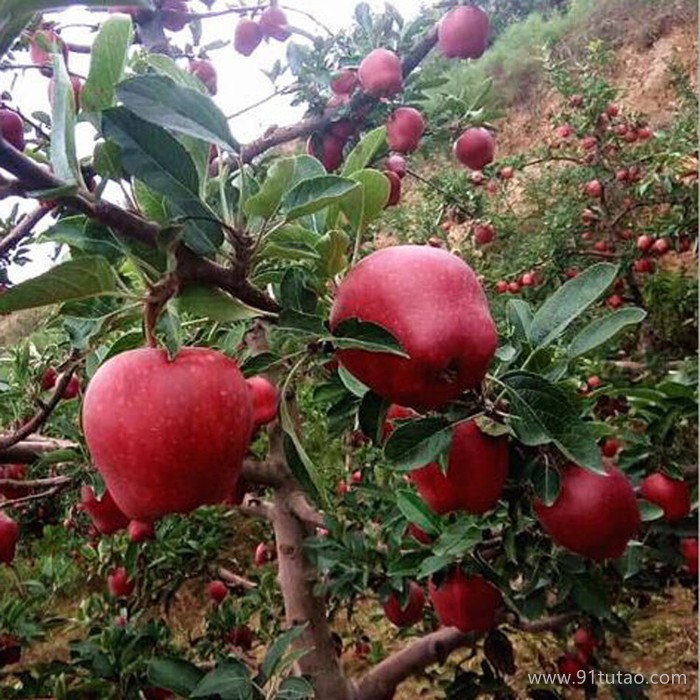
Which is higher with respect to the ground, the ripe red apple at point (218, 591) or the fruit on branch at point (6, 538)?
the fruit on branch at point (6, 538)

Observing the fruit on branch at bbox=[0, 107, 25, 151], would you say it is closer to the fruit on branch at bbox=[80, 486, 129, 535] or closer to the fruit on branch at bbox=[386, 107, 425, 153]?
the fruit on branch at bbox=[80, 486, 129, 535]

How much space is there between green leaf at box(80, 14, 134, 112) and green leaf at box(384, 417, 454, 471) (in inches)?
11.8

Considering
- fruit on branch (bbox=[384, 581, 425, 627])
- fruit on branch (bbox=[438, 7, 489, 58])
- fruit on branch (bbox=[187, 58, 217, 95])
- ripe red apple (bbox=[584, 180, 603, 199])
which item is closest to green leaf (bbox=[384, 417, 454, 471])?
fruit on branch (bbox=[384, 581, 425, 627])

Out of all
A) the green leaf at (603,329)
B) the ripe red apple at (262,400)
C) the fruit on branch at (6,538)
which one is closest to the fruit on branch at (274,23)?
the ripe red apple at (262,400)

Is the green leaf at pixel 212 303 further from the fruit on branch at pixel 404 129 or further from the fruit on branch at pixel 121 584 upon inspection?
the fruit on branch at pixel 121 584

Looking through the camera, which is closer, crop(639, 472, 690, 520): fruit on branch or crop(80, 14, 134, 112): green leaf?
crop(80, 14, 134, 112): green leaf

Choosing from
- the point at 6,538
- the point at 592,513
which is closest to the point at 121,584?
the point at 6,538

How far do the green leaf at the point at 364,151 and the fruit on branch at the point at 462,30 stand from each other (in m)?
0.96

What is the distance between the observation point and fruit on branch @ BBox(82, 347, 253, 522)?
40 centimetres

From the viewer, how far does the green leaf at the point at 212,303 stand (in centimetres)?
43

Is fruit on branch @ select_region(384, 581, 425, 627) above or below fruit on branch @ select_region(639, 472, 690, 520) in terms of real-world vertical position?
below

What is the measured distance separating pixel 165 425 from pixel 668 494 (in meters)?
0.64

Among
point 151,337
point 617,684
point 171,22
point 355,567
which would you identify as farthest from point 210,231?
point 171,22

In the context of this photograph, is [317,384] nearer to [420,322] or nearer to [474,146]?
[420,322]
